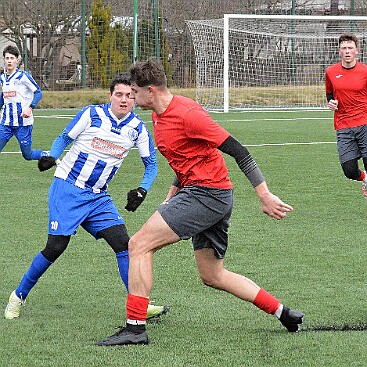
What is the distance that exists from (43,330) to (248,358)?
4.67 ft

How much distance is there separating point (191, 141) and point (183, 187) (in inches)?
13.3

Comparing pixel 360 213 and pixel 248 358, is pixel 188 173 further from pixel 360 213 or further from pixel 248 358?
pixel 360 213

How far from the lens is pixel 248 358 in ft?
16.9

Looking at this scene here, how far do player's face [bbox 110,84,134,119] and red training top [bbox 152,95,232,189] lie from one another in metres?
0.61

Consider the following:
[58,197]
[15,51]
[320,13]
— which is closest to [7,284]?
[58,197]

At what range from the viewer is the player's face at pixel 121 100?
6.17 m

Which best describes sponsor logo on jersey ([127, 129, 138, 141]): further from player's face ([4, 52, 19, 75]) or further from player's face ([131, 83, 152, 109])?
player's face ([4, 52, 19, 75])

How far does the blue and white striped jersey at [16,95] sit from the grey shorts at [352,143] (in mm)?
4790

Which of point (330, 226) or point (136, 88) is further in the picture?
point (330, 226)

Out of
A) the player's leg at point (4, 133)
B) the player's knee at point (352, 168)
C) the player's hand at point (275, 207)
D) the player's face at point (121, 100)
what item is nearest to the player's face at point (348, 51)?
the player's knee at point (352, 168)

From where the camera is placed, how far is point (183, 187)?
223 inches

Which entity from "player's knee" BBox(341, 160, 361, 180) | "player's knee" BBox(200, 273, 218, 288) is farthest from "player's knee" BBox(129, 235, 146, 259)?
"player's knee" BBox(341, 160, 361, 180)

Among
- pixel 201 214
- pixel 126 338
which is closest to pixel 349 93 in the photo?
pixel 201 214

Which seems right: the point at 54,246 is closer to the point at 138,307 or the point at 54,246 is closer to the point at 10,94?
the point at 138,307
